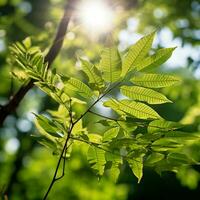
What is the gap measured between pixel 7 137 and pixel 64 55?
1111cm

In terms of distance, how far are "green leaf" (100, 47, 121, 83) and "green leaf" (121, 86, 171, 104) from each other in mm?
51

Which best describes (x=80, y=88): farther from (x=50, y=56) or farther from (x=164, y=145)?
(x=50, y=56)

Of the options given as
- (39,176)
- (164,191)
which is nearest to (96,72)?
(39,176)

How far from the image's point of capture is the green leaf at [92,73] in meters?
1.32

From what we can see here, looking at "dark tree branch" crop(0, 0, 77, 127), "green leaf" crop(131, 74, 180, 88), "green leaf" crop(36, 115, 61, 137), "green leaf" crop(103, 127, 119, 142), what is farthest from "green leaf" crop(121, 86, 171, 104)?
"dark tree branch" crop(0, 0, 77, 127)

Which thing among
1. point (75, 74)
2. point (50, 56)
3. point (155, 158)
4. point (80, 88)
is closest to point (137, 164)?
point (155, 158)

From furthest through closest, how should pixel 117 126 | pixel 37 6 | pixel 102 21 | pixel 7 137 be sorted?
pixel 7 137
pixel 37 6
pixel 102 21
pixel 117 126

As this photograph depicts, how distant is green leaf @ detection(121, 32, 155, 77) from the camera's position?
1272mm

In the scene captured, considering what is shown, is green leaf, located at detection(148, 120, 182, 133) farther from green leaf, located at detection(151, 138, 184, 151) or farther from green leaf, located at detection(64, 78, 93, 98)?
green leaf, located at detection(64, 78, 93, 98)

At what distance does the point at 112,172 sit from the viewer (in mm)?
1455

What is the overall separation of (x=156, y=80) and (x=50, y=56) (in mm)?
839

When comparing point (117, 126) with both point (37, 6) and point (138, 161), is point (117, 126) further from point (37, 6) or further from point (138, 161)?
point (37, 6)

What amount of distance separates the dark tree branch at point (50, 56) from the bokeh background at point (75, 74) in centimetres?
6

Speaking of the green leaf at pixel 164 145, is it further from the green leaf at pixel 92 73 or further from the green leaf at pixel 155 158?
the green leaf at pixel 92 73
